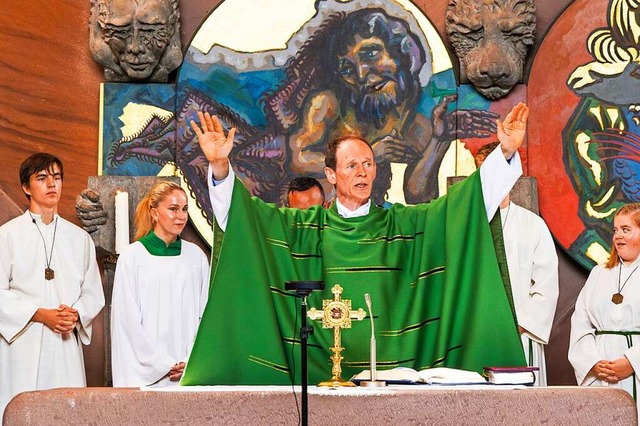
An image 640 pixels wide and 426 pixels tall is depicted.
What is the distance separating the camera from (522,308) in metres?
7.59

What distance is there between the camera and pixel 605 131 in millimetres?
8609

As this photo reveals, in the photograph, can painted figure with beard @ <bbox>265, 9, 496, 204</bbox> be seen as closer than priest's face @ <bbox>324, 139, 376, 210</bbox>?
No

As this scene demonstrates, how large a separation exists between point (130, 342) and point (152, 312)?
23cm

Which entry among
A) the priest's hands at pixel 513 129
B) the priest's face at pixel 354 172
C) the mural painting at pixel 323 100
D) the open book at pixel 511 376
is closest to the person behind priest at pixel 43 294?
the mural painting at pixel 323 100

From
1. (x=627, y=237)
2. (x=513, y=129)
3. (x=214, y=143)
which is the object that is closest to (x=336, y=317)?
(x=214, y=143)

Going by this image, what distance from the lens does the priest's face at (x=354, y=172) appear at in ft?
19.9

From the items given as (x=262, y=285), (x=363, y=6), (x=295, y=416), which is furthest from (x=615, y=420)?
(x=363, y=6)

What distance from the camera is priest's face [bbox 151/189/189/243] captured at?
7.56 m

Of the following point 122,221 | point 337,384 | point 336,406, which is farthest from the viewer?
point 122,221

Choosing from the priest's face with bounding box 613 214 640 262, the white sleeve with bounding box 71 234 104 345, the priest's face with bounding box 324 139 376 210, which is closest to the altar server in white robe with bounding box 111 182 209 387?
the white sleeve with bounding box 71 234 104 345

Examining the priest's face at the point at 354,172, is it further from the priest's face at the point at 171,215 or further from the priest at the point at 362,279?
the priest's face at the point at 171,215

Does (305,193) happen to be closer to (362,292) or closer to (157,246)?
(157,246)

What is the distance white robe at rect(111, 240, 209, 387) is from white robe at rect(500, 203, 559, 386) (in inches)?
76.9

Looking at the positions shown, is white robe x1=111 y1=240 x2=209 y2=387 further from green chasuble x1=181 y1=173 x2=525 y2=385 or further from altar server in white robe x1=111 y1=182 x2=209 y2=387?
green chasuble x1=181 y1=173 x2=525 y2=385
